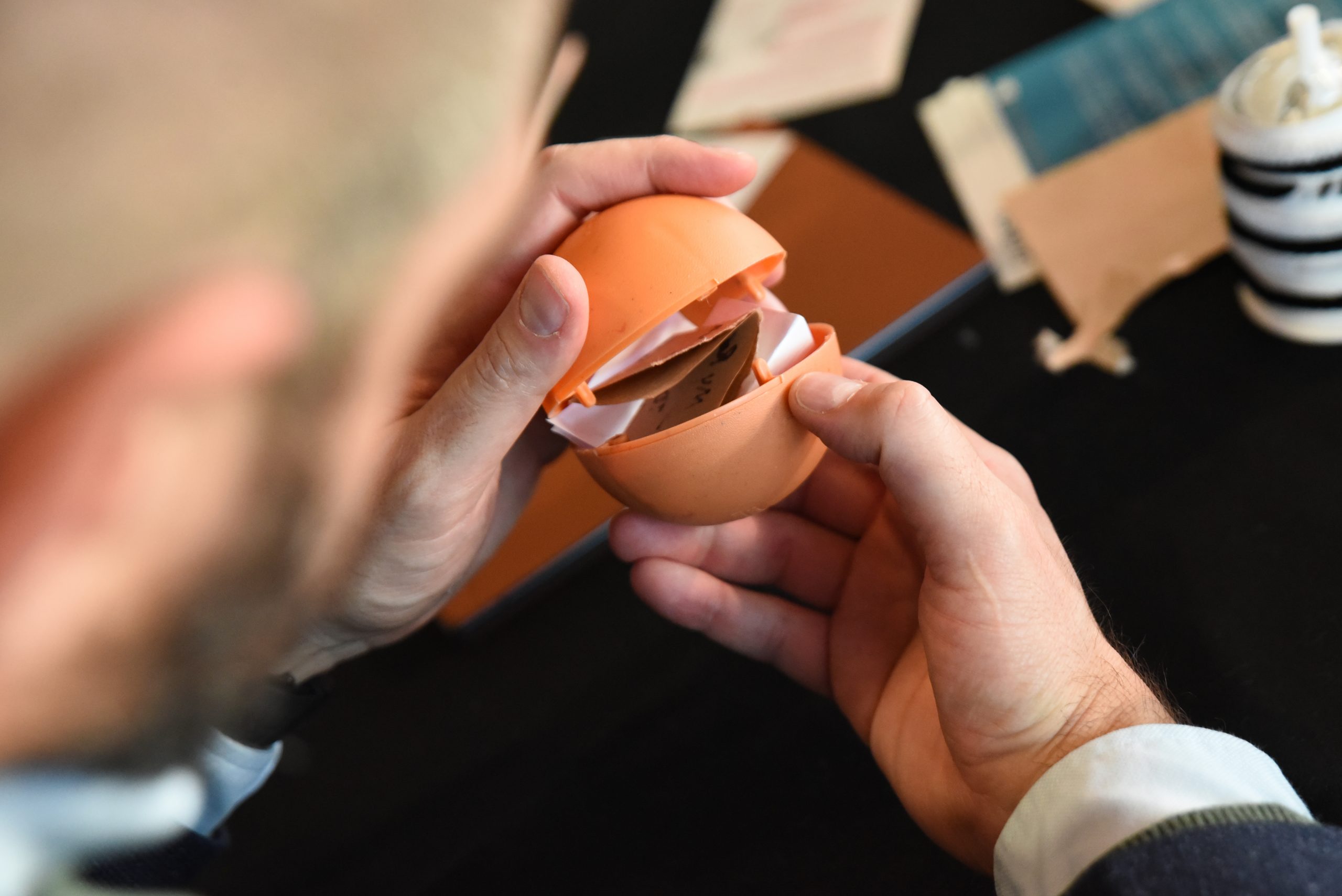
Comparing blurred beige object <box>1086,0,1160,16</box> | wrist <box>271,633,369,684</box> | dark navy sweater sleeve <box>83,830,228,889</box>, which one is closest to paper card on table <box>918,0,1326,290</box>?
blurred beige object <box>1086,0,1160,16</box>

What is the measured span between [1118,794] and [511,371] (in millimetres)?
375

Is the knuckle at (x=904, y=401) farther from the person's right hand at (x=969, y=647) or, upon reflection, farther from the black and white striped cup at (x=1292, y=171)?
the black and white striped cup at (x=1292, y=171)

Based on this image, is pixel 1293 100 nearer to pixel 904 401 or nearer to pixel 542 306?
pixel 904 401

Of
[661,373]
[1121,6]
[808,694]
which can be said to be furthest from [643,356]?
[1121,6]

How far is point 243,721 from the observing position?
5.8 inches

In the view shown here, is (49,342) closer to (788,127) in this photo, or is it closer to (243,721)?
(243,721)

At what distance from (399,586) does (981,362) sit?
20.6 inches

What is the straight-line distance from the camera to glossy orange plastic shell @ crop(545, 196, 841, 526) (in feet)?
1.86

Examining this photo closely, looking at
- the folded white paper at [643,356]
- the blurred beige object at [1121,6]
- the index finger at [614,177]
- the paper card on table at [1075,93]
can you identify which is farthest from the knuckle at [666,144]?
the blurred beige object at [1121,6]

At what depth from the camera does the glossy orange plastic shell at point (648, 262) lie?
567 millimetres

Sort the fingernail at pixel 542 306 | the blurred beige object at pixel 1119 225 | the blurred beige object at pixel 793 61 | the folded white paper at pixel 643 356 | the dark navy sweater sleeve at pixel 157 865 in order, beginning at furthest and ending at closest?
the blurred beige object at pixel 793 61
the blurred beige object at pixel 1119 225
the folded white paper at pixel 643 356
the fingernail at pixel 542 306
the dark navy sweater sleeve at pixel 157 865

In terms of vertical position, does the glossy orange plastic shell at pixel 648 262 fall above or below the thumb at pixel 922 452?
above

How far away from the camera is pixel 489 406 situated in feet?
1.87

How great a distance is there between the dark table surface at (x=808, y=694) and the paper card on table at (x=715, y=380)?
0.25m
